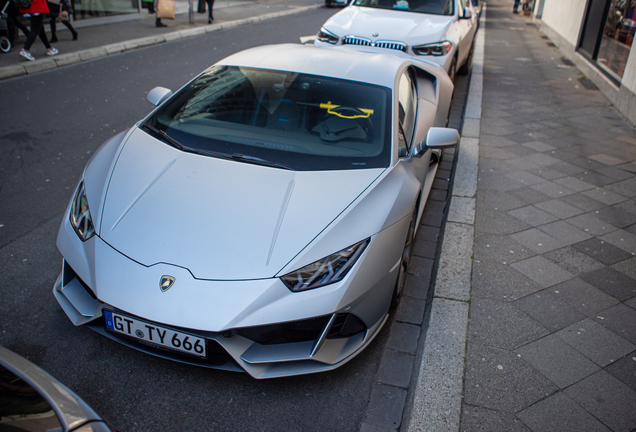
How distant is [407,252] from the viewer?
309 cm

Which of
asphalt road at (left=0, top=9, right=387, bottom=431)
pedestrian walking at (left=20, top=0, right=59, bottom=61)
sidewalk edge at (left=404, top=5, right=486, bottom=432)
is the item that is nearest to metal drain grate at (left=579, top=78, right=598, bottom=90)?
sidewalk edge at (left=404, top=5, right=486, bottom=432)

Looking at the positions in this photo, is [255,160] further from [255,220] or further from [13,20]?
[13,20]

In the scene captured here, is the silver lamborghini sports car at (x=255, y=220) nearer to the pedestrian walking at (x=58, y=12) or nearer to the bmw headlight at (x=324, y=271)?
the bmw headlight at (x=324, y=271)

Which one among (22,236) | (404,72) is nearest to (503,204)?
(404,72)

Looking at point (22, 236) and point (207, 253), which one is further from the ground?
point (207, 253)

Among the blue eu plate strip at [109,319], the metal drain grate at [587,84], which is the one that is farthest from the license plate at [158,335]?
the metal drain grate at [587,84]

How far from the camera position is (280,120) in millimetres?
3137

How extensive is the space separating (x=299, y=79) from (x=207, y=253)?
159cm

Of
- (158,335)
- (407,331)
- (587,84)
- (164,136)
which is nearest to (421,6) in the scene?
(587,84)

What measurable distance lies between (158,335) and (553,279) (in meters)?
2.58

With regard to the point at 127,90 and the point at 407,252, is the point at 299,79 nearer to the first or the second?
the point at 407,252

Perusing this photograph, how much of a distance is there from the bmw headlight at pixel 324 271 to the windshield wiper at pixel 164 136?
1238 millimetres

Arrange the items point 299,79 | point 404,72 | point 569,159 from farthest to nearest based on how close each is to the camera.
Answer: point 569,159
point 404,72
point 299,79

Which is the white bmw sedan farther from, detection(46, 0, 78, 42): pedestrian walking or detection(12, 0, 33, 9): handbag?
detection(46, 0, 78, 42): pedestrian walking
